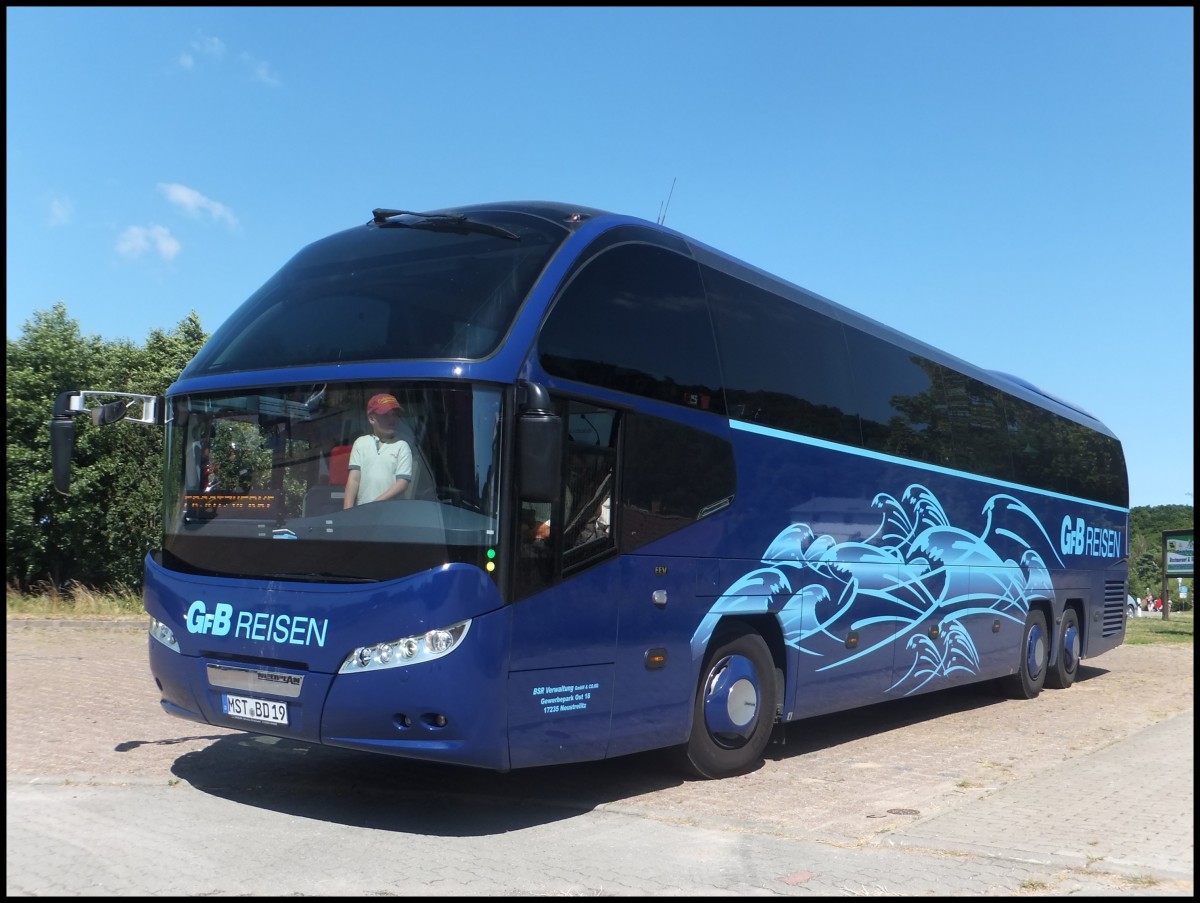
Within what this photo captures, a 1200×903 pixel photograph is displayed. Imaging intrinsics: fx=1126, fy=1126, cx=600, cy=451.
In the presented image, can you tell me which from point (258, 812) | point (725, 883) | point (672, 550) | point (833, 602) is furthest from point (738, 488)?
point (258, 812)

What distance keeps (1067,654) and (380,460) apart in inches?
504

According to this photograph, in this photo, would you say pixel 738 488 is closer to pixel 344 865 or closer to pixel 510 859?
pixel 510 859

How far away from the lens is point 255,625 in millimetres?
6738

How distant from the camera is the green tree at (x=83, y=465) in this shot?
95.5 feet

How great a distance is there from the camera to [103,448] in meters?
29.3

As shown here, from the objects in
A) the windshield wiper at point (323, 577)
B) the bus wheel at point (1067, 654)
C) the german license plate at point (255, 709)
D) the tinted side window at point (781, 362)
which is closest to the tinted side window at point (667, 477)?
the tinted side window at point (781, 362)

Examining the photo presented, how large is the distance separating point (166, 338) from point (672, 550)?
1049 inches

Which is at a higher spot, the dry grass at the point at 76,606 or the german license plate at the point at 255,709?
the german license plate at the point at 255,709

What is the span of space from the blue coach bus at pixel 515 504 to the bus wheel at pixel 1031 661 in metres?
5.38

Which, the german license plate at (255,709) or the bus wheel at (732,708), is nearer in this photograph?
the german license plate at (255,709)

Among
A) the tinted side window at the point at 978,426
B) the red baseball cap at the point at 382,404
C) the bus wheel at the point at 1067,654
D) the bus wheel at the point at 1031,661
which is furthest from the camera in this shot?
the bus wheel at the point at 1067,654

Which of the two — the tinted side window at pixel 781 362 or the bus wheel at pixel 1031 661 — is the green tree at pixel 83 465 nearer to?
the bus wheel at pixel 1031 661

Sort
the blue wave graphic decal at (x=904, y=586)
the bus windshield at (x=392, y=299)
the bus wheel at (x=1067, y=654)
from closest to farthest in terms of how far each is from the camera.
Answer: the bus windshield at (x=392, y=299) → the blue wave graphic decal at (x=904, y=586) → the bus wheel at (x=1067, y=654)

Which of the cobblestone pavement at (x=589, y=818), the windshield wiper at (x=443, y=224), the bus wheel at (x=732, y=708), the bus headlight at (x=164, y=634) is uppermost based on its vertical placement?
the windshield wiper at (x=443, y=224)
